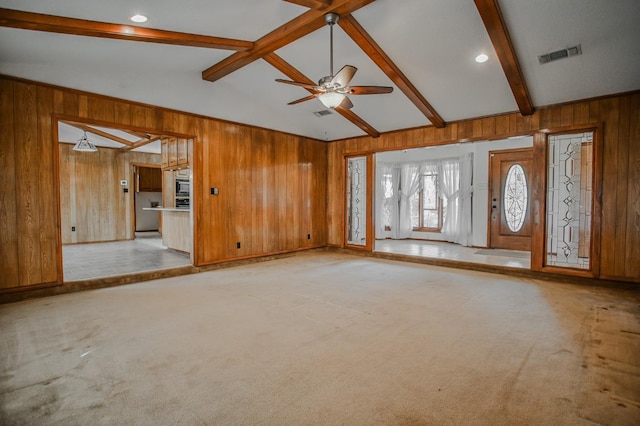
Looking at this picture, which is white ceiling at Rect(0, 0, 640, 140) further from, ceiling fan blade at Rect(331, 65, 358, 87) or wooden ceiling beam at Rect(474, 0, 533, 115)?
ceiling fan blade at Rect(331, 65, 358, 87)

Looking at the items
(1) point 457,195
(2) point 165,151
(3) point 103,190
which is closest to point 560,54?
(1) point 457,195

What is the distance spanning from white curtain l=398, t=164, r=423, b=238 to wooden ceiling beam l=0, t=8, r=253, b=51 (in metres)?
6.96

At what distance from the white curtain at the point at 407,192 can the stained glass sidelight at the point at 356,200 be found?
2.68 m

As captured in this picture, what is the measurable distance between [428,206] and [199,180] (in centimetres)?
675

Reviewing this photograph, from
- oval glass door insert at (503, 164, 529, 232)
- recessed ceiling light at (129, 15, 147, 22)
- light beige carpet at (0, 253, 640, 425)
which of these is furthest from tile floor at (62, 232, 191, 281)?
oval glass door insert at (503, 164, 529, 232)

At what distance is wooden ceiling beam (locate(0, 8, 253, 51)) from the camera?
2.99 meters

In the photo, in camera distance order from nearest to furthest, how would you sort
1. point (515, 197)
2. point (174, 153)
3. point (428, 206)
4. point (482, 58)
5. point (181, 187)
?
point (482, 58) < point (174, 153) < point (515, 197) < point (181, 187) < point (428, 206)

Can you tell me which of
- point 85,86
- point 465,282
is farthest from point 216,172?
point 465,282

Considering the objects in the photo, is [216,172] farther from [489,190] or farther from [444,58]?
[489,190]

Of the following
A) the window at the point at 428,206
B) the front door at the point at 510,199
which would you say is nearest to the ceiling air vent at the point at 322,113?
the front door at the point at 510,199

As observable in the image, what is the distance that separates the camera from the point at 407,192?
997 cm

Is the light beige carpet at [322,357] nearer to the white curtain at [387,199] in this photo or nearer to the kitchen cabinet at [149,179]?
the white curtain at [387,199]

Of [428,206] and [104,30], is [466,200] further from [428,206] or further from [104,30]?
[104,30]

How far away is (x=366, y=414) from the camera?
1.83 m
